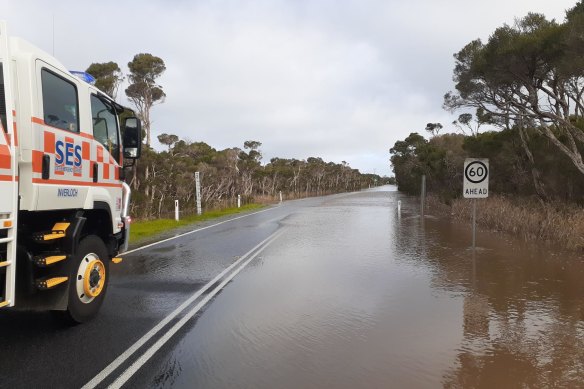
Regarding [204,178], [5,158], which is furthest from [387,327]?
[204,178]

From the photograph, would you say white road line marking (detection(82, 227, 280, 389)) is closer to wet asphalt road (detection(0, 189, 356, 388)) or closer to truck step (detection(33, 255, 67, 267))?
wet asphalt road (detection(0, 189, 356, 388))

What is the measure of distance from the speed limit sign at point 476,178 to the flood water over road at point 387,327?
88.0 inches

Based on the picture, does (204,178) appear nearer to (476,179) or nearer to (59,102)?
(476,179)

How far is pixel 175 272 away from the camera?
9070 millimetres

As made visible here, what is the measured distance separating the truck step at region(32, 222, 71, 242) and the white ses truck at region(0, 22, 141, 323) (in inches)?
0.4

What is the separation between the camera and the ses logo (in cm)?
507

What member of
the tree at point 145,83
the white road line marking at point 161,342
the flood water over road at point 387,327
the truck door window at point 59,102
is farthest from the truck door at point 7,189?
the tree at point 145,83

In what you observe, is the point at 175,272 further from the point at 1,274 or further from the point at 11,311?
the point at 1,274

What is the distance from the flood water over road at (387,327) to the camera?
4.24 m

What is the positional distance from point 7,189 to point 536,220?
14685 mm

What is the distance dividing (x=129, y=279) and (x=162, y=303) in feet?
6.41

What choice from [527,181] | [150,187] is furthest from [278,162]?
[527,181]

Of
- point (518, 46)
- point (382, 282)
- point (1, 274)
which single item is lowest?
point (382, 282)

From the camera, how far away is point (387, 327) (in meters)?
5.62
